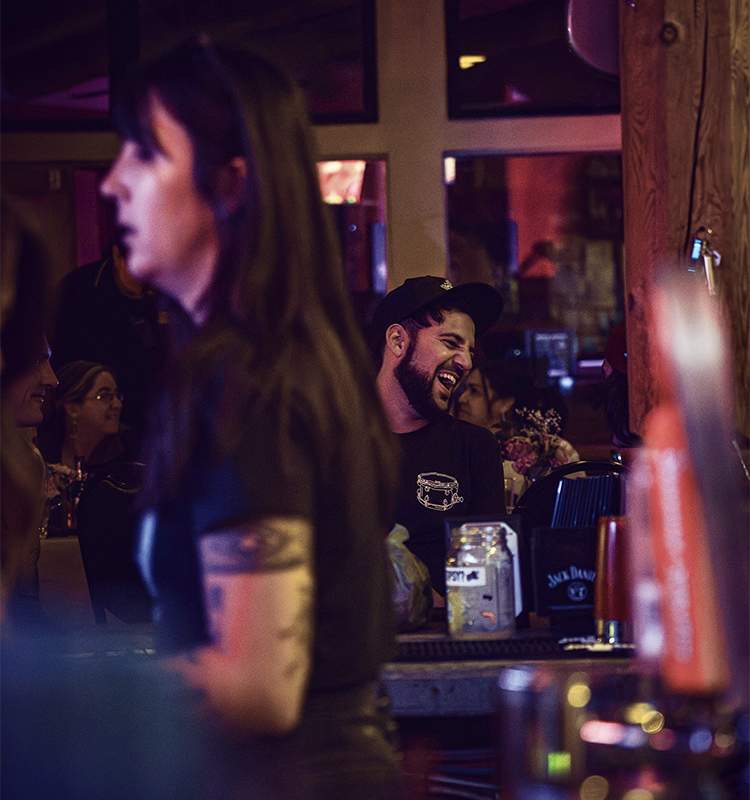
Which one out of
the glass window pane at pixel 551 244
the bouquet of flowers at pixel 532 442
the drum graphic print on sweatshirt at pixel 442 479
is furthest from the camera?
the glass window pane at pixel 551 244

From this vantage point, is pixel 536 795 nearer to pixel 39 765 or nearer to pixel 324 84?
pixel 39 765

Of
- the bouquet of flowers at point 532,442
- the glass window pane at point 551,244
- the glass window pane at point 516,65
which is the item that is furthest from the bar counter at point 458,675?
the glass window pane at point 516,65

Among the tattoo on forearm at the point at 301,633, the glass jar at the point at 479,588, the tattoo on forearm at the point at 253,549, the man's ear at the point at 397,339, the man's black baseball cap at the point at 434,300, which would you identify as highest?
the man's black baseball cap at the point at 434,300

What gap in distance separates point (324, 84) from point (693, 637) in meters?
4.95

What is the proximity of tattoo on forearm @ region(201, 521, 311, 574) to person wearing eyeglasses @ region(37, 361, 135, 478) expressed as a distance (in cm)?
332

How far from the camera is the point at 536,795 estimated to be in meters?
0.85

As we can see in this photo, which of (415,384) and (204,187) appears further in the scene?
(415,384)

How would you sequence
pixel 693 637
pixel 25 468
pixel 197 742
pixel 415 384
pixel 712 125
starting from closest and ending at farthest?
1. pixel 693 637
2. pixel 197 742
3. pixel 25 468
4. pixel 712 125
5. pixel 415 384

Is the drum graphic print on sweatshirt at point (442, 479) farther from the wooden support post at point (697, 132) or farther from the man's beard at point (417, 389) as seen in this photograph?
the wooden support post at point (697, 132)

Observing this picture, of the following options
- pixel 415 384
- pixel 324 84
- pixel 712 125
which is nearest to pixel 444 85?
pixel 324 84

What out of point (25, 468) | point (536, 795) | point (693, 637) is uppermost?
point (25, 468)

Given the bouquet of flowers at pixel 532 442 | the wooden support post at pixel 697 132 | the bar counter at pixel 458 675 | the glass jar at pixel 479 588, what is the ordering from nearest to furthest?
the bar counter at pixel 458 675 < the glass jar at pixel 479 588 < the wooden support post at pixel 697 132 < the bouquet of flowers at pixel 532 442

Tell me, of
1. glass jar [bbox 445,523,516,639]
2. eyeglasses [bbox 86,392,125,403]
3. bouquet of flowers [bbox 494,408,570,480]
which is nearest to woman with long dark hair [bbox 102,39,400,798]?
glass jar [bbox 445,523,516,639]

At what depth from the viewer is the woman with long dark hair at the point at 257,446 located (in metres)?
0.89
